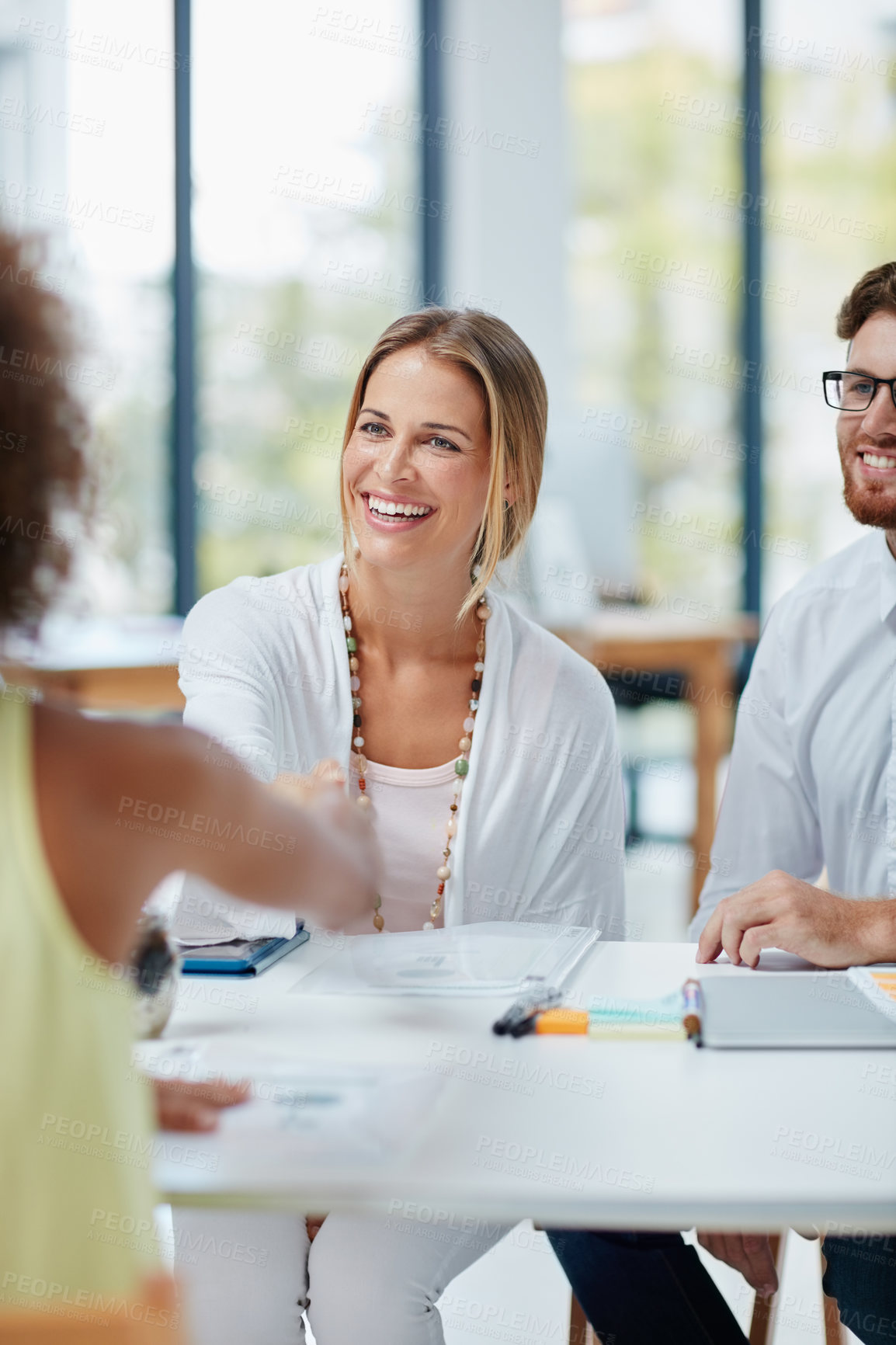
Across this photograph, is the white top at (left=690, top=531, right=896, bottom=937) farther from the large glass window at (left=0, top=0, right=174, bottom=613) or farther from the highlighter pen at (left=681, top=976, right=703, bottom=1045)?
the large glass window at (left=0, top=0, right=174, bottom=613)

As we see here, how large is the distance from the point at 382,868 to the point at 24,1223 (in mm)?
1069

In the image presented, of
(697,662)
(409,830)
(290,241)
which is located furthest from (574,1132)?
(290,241)

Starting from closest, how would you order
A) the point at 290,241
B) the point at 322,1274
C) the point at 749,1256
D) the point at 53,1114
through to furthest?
the point at 53,1114 → the point at 322,1274 → the point at 749,1256 → the point at 290,241

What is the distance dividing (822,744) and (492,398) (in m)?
0.64

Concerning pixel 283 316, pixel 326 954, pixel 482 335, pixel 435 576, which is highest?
pixel 283 316

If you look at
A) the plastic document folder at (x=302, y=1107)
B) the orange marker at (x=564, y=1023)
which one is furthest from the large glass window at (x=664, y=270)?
the plastic document folder at (x=302, y=1107)

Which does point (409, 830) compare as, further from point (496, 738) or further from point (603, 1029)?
point (603, 1029)

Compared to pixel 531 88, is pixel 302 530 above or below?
below

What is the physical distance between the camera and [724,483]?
628cm

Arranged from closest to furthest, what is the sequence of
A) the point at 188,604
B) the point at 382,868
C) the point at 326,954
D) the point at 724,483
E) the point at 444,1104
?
the point at 444,1104
the point at 326,954
the point at 382,868
the point at 188,604
the point at 724,483

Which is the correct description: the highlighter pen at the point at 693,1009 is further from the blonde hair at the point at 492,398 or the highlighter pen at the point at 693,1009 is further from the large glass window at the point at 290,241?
the large glass window at the point at 290,241

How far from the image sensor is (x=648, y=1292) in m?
1.34

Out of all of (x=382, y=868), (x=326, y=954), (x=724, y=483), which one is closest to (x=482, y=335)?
(x=382, y=868)

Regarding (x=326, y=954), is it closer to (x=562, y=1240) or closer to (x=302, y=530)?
(x=562, y=1240)
